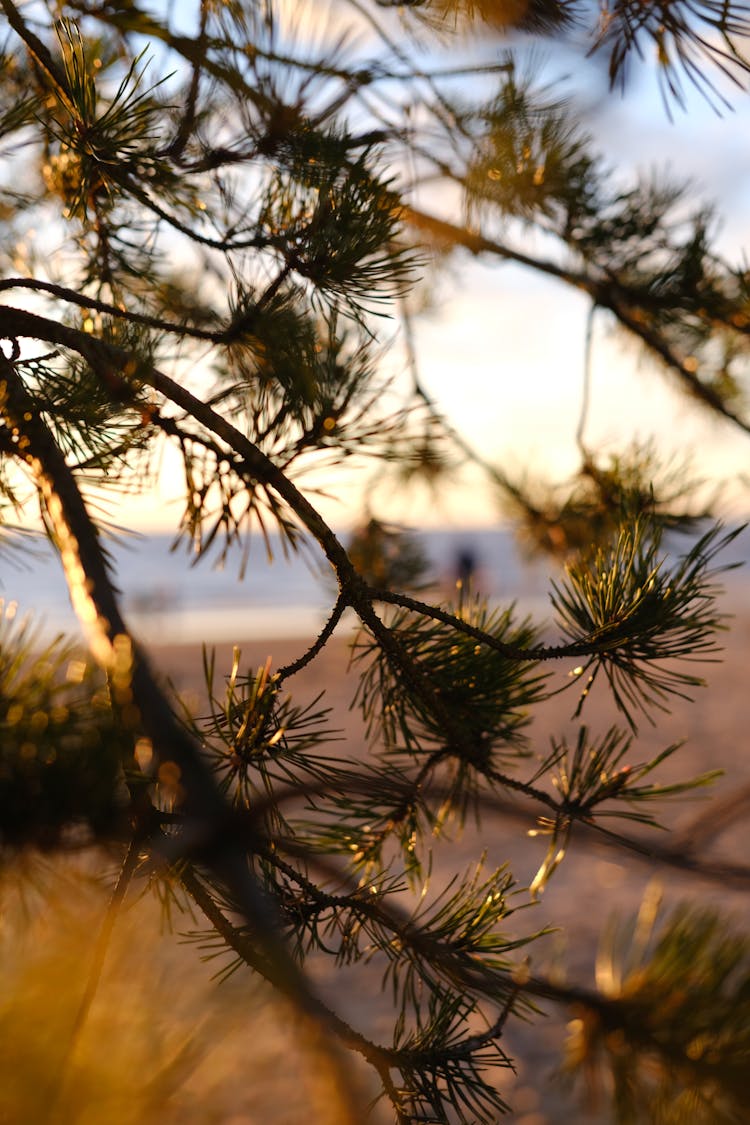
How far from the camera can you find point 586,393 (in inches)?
50.9

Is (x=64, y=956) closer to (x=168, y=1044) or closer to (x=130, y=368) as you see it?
(x=168, y=1044)

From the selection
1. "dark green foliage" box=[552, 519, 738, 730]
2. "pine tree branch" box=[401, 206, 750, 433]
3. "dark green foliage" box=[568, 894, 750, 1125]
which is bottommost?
"dark green foliage" box=[568, 894, 750, 1125]

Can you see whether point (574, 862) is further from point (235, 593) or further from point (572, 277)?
point (235, 593)

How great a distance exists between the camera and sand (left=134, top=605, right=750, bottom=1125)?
120 cm

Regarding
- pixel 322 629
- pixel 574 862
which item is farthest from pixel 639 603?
pixel 574 862

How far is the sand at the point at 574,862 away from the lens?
1.20 m

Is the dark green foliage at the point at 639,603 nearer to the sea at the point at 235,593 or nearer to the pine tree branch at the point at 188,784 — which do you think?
the pine tree branch at the point at 188,784

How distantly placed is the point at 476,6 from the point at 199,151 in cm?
26

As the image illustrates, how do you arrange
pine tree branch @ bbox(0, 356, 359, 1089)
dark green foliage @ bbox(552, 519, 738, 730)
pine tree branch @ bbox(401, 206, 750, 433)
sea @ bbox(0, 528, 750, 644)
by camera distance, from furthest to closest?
1. sea @ bbox(0, 528, 750, 644)
2. pine tree branch @ bbox(401, 206, 750, 433)
3. dark green foliage @ bbox(552, 519, 738, 730)
4. pine tree branch @ bbox(0, 356, 359, 1089)

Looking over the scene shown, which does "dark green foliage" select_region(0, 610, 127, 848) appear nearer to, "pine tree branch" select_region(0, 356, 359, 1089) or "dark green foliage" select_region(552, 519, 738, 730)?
"pine tree branch" select_region(0, 356, 359, 1089)

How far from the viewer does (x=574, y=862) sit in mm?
3518

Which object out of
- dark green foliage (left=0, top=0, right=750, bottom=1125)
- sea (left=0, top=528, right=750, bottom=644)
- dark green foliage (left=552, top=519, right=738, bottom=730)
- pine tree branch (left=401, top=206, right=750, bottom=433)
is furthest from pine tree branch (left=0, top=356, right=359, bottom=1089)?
sea (left=0, top=528, right=750, bottom=644)

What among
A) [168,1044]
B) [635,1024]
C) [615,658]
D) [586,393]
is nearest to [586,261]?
[586,393]

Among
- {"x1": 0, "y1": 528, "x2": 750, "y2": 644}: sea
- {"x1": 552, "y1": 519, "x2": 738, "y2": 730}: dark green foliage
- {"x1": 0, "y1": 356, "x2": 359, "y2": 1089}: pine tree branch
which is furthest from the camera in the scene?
{"x1": 0, "y1": 528, "x2": 750, "y2": 644}: sea
